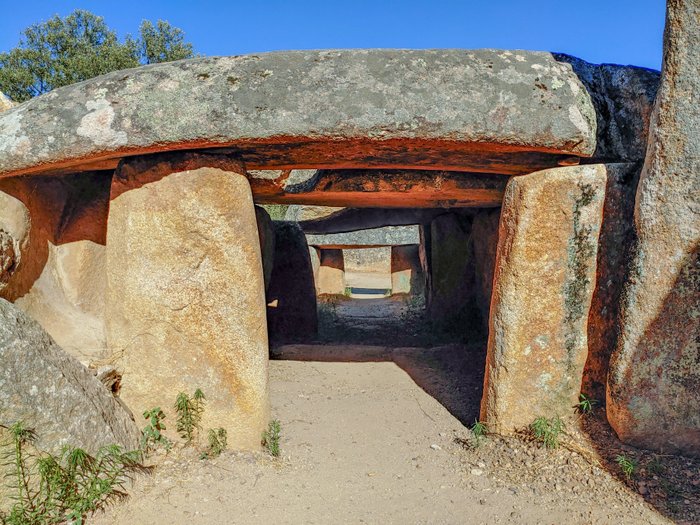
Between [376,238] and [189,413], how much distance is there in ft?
33.4

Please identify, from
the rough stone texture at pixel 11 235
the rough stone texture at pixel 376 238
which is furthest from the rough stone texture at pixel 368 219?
the rough stone texture at pixel 11 235

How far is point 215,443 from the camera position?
3.54 metres

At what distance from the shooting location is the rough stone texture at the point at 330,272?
14.7 metres

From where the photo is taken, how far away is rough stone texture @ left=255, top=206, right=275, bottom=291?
6.71 m

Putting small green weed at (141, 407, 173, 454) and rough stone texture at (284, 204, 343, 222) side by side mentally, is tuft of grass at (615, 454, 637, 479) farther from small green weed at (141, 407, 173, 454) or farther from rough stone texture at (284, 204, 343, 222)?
rough stone texture at (284, 204, 343, 222)

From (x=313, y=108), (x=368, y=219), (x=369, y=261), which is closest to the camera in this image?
(x=313, y=108)

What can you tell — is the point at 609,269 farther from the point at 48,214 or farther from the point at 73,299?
the point at 48,214

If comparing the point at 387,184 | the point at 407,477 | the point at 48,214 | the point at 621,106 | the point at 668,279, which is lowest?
the point at 407,477

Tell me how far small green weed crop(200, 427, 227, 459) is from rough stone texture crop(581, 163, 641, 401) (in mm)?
2247

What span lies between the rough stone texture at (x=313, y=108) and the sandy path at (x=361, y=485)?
1.87 m

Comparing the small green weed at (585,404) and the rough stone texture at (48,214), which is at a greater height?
the rough stone texture at (48,214)

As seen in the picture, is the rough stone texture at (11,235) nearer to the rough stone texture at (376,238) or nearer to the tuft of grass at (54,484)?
the tuft of grass at (54,484)

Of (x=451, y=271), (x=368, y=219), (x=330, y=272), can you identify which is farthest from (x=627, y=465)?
(x=330, y=272)

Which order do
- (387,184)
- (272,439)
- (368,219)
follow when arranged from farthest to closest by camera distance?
1. (368,219)
2. (387,184)
3. (272,439)
